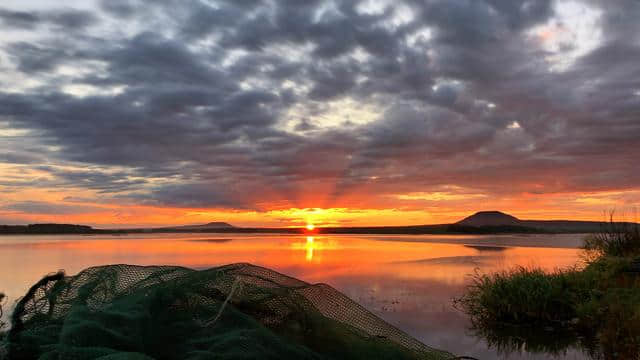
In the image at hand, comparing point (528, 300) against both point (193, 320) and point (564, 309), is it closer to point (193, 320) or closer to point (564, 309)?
point (564, 309)

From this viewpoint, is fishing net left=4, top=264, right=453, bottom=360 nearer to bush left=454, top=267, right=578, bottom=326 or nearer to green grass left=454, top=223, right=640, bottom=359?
green grass left=454, top=223, right=640, bottom=359

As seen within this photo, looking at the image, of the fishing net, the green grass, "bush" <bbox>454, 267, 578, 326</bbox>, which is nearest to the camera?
the fishing net

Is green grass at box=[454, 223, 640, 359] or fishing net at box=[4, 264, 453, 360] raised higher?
fishing net at box=[4, 264, 453, 360]

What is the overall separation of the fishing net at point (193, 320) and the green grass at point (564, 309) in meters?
9.00

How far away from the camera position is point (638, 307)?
1066 centimetres

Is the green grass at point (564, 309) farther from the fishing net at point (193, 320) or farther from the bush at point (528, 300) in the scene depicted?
the fishing net at point (193, 320)

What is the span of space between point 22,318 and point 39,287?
0.21m

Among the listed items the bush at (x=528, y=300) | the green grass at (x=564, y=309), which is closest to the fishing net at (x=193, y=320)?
the green grass at (x=564, y=309)

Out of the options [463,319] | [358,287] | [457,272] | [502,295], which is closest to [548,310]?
[502,295]

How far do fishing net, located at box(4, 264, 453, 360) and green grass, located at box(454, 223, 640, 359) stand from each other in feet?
29.5

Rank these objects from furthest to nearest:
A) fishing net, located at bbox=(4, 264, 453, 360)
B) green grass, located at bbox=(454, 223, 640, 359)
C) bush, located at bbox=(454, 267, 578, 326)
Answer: bush, located at bbox=(454, 267, 578, 326) < green grass, located at bbox=(454, 223, 640, 359) < fishing net, located at bbox=(4, 264, 453, 360)

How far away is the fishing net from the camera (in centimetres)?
248

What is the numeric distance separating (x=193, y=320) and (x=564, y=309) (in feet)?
39.9

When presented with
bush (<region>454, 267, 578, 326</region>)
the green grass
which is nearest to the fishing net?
the green grass
